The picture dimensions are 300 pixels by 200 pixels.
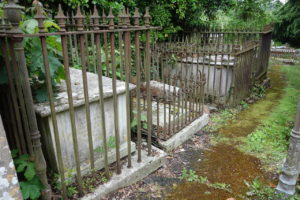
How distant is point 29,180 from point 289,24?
11.2 metres

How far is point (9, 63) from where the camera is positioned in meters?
1.91

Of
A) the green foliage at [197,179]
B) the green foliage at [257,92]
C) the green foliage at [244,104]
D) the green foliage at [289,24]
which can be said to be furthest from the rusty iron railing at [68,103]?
the green foliage at [289,24]

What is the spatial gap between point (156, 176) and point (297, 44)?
411 inches

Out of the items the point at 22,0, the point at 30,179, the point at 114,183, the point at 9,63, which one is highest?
the point at 22,0

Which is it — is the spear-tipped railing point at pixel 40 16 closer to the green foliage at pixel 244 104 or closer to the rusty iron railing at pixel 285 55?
the green foliage at pixel 244 104

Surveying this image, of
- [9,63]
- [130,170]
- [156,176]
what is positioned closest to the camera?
[9,63]

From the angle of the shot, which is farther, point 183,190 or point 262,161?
point 262,161

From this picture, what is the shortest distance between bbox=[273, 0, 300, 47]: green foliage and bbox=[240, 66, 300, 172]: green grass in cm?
450

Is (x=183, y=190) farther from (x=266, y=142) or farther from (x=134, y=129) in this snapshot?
(x=266, y=142)

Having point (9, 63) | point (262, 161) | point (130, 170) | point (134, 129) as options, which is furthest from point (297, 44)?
point (9, 63)

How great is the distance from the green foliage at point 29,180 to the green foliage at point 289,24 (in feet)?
34.3

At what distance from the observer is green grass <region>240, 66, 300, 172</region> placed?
353 centimetres

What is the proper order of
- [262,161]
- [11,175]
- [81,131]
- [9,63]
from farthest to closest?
[262,161], [81,131], [9,63], [11,175]

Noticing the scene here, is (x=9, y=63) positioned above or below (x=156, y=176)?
above
